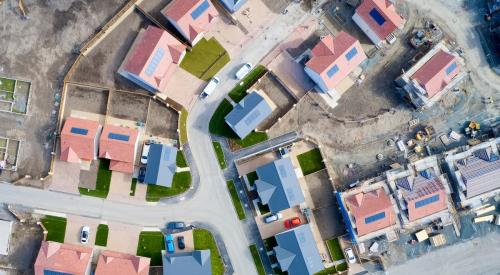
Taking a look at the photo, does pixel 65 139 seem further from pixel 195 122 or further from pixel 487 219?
pixel 487 219

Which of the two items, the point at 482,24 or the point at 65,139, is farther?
the point at 482,24

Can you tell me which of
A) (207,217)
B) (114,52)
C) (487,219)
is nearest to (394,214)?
(487,219)

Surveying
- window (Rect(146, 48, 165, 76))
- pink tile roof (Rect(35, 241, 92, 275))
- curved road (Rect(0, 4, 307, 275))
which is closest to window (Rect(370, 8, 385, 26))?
curved road (Rect(0, 4, 307, 275))

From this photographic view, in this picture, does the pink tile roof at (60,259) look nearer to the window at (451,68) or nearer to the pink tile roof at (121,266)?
the pink tile roof at (121,266)

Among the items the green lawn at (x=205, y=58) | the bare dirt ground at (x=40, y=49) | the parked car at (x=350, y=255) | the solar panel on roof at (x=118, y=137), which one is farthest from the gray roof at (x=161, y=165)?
the parked car at (x=350, y=255)

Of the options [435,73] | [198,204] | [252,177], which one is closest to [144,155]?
[198,204]
